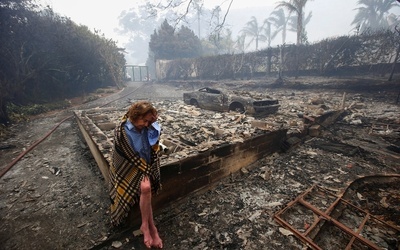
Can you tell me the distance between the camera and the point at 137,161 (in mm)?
2195

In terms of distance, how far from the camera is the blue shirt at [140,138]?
2.16 metres

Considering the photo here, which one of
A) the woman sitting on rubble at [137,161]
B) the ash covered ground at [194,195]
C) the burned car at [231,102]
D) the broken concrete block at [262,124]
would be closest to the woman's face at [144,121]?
the woman sitting on rubble at [137,161]

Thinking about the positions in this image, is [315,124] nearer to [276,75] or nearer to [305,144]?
[305,144]

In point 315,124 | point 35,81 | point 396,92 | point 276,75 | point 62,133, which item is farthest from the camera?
point 276,75

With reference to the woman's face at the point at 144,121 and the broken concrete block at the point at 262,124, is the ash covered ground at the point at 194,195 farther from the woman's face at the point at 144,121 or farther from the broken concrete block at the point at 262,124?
the woman's face at the point at 144,121

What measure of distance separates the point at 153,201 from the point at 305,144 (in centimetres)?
483

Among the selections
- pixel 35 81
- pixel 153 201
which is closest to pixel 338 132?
pixel 153 201

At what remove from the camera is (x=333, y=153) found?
17.4ft

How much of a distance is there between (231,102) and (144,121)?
674 centimetres

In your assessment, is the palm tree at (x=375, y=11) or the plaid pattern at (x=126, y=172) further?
the palm tree at (x=375, y=11)

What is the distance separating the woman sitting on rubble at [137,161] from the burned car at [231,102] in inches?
242

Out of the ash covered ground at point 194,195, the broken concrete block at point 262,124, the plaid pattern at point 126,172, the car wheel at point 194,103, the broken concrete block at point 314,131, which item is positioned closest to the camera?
the plaid pattern at point 126,172

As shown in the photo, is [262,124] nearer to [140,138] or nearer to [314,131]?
[314,131]

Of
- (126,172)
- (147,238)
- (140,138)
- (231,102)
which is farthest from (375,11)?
(147,238)
